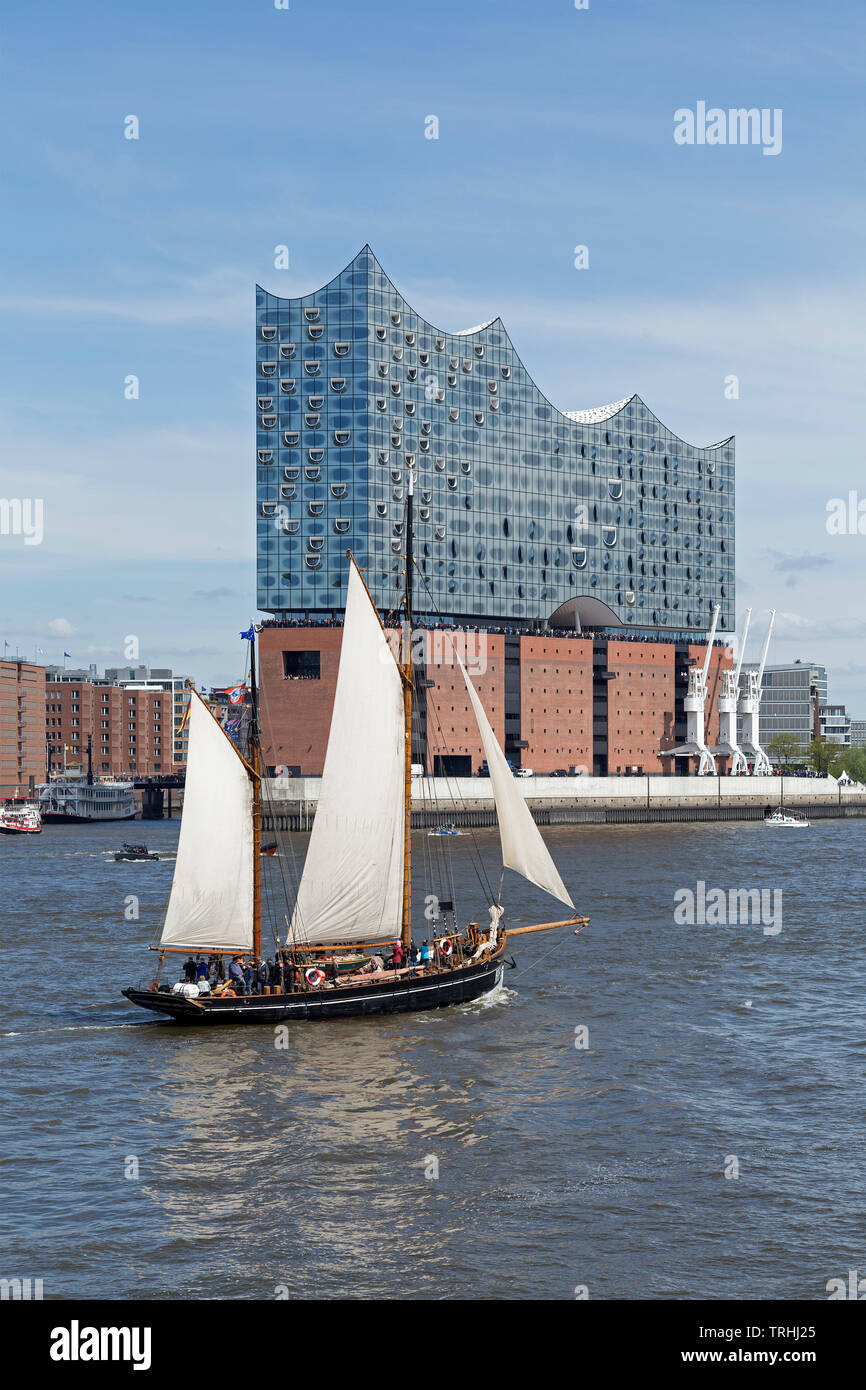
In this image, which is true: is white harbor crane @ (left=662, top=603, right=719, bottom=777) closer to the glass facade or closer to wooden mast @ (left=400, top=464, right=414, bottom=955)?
the glass facade

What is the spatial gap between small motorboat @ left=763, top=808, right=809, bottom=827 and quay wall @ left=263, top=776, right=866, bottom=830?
8571 millimetres

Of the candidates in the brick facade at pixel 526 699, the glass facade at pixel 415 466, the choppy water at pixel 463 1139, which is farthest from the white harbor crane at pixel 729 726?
the choppy water at pixel 463 1139

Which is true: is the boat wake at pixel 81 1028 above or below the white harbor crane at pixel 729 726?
below

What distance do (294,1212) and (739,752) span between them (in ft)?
574

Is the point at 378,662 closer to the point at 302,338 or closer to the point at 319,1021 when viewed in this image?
the point at 319,1021

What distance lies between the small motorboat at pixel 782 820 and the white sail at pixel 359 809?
125 m

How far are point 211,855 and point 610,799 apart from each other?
131 metres

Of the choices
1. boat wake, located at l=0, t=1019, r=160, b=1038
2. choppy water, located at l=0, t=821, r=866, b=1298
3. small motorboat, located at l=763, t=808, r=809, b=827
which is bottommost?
choppy water, located at l=0, t=821, r=866, b=1298

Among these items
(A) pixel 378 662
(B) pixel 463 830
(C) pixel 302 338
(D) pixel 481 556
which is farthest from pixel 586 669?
(A) pixel 378 662

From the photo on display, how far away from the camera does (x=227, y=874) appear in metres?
44.2

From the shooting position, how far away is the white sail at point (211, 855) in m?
43.8

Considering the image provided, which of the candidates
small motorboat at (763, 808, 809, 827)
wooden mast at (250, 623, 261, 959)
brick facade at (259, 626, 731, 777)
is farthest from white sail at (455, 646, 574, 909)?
small motorboat at (763, 808, 809, 827)

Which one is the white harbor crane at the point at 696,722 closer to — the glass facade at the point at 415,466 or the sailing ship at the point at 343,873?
the glass facade at the point at 415,466

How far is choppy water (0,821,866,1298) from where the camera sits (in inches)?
910
